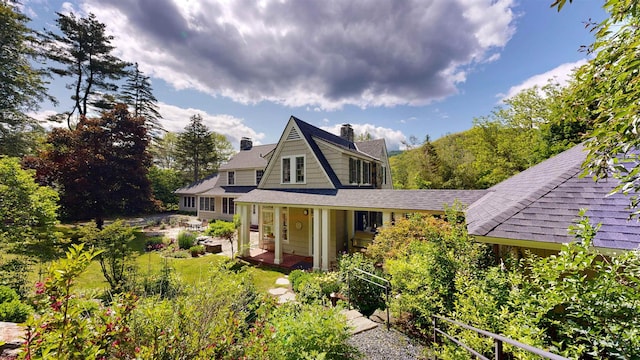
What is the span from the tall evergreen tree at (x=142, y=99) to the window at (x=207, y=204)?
12.9 meters

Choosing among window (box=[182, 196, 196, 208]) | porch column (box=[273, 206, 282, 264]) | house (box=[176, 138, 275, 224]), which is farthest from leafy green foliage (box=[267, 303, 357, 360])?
window (box=[182, 196, 196, 208])

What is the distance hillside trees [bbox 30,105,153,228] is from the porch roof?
41.8 feet

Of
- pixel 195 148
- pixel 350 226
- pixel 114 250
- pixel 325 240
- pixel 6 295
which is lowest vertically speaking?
pixel 6 295

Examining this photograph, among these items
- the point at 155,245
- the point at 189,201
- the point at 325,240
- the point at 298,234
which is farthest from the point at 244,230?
the point at 189,201

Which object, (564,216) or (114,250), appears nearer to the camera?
(564,216)

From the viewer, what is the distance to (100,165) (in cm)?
1733

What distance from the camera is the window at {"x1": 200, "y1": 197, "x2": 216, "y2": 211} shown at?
2621cm

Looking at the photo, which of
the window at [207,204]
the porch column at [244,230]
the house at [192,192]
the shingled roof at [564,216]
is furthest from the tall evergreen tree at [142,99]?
the shingled roof at [564,216]

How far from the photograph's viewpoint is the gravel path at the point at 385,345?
433 cm

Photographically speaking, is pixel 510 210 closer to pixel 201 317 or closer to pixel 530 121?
pixel 201 317

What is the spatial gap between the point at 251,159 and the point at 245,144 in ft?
14.6

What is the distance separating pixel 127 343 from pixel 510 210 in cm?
682

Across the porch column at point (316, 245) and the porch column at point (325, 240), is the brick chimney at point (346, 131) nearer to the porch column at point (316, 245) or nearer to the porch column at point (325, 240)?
the porch column at point (316, 245)

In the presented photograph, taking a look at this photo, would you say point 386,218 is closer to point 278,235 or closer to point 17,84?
point 278,235
